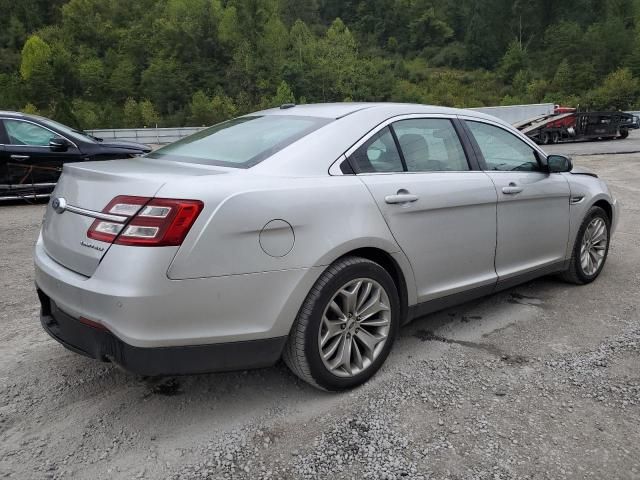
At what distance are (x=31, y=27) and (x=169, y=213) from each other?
287 ft

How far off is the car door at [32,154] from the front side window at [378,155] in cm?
679

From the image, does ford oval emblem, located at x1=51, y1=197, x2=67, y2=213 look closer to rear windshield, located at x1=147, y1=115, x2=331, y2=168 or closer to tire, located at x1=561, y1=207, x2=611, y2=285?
rear windshield, located at x1=147, y1=115, x2=331, y2=168

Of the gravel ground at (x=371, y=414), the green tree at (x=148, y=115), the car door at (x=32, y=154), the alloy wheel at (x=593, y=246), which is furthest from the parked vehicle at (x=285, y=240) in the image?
the green tree at (x=148, y=115)

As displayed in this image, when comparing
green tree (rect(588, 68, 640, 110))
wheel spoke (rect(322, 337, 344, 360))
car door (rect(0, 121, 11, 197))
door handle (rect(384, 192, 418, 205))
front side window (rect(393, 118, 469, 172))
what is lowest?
green tree (rect(588, 68, 640, 110))

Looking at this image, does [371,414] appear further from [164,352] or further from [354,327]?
[164,352]

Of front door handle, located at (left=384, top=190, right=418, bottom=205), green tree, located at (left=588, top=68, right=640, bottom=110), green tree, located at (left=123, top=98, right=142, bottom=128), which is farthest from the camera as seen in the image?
green tree, located at (left=123, top=98, right=142, bottom=128)

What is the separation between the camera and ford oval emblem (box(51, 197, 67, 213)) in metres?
2.73

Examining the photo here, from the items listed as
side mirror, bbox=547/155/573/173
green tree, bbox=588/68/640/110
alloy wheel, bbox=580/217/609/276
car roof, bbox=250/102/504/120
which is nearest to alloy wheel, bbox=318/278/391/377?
car roof, bbox=250/102/504/120

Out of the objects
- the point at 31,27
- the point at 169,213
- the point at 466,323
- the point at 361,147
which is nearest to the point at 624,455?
the point at 466,323

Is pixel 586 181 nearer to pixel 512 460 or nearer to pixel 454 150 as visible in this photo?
pixel 454 150

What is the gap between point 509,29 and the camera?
8450 cm

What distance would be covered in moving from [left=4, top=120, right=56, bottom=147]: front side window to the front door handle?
7.25 metres

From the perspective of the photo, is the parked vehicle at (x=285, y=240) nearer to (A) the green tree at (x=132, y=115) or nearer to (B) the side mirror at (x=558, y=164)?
(B) the side mirror at (x=558, y=164)

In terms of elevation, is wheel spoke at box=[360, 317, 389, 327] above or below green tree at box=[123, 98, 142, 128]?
above
